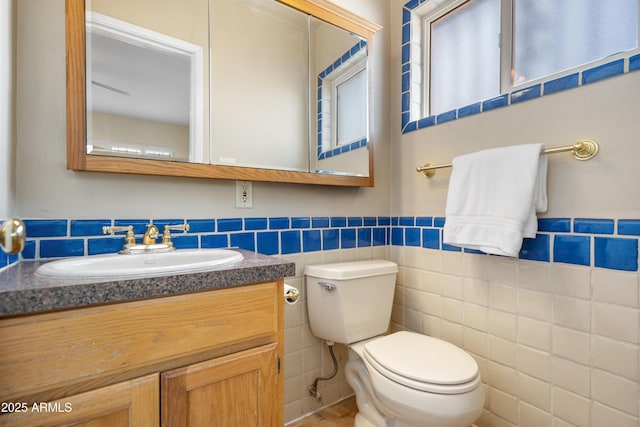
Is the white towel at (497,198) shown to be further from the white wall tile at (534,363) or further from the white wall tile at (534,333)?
the white wall tile at (534,363)

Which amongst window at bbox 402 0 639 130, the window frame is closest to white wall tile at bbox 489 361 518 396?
window at bbox 402 0 639 130

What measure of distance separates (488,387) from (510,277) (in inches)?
19.9

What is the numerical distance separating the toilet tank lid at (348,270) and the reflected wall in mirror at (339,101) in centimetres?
47

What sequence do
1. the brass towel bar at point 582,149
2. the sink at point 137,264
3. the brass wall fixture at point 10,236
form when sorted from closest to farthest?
the brass wall fixture at point 10,236 → the sink at point 137,264 → the brass towel bar at point 582,149

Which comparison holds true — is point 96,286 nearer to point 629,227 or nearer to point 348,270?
point 348,270

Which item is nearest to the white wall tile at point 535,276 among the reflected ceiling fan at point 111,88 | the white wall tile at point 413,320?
the white wall tile at point 413,320

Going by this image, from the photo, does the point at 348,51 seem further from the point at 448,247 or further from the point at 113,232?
the point at 113,232

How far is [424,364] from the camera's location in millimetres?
1083

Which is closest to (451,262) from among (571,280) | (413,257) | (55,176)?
(413,257)

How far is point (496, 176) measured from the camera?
1.21 metres

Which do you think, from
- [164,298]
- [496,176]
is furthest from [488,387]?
[164,298]

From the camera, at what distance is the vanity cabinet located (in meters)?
0.57

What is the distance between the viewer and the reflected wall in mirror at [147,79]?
101 centimetres

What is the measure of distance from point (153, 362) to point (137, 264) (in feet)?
1.22
